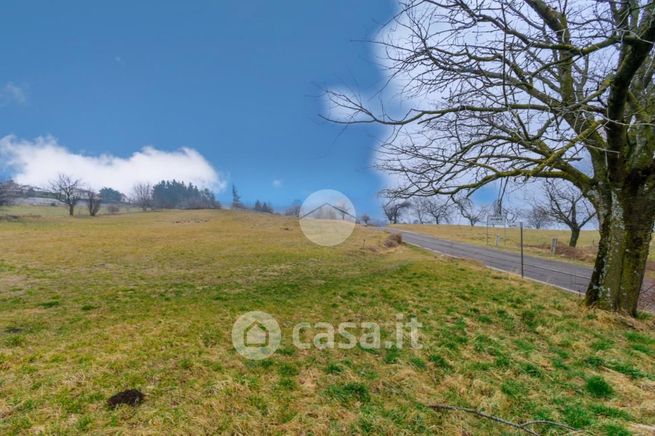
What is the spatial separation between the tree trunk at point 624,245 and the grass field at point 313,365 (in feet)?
1.54

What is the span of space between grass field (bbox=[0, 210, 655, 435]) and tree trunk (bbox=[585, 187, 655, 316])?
0.47 m

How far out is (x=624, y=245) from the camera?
5.26m

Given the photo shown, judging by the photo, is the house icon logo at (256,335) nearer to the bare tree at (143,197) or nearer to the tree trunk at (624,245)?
the tree trunk at (624,245)

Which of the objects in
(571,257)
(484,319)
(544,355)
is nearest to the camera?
(544,355)

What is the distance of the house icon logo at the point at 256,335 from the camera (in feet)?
13.4

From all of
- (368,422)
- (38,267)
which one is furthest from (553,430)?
(38,267)

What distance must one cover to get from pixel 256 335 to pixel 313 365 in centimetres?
143

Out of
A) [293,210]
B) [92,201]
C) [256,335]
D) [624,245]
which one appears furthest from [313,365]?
[92,201]

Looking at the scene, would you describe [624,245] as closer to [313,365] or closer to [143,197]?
[313,365]

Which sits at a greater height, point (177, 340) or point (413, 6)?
point (413, 6)

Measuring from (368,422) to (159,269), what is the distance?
10.9 meters

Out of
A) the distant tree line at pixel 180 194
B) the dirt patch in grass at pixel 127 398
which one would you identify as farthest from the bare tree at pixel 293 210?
the dirt patch in grass at pixel 127 398

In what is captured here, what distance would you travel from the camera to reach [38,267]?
416 inches

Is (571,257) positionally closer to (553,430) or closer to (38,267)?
(553,430)
